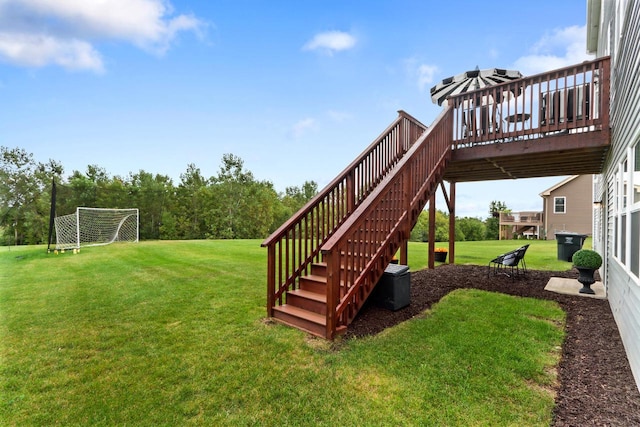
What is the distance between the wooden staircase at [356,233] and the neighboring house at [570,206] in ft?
65.8

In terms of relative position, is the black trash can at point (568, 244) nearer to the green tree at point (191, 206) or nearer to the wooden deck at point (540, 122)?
the wooden deck at point (540, 122)

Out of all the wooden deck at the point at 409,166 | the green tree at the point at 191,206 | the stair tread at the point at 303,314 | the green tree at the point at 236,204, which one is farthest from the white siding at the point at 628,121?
the green tree at the point at 191,206

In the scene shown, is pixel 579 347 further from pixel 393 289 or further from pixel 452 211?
pixel 452 211

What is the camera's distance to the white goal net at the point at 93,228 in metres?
12.8

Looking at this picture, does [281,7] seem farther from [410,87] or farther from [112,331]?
[112,331]

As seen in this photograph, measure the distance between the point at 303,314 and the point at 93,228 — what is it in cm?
1667

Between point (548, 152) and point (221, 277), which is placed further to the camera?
point (221, 277)

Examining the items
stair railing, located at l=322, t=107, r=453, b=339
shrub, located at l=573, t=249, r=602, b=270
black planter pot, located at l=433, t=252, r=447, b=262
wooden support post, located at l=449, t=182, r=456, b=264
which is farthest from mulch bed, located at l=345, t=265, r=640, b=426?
black planter pot, located at l=433, t=252, r=447, b=262

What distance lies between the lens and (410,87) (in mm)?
11758

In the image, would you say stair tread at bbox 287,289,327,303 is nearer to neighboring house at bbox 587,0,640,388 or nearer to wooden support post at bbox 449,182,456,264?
neighboring house at bbox 587,0,640,388

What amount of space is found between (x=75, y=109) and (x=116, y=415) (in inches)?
143

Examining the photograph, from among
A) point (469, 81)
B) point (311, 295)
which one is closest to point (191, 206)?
point (469, 81)

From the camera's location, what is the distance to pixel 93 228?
15.6m

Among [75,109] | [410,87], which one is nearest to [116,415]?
[75,109]
